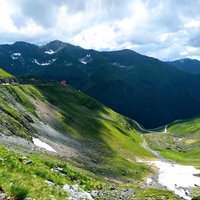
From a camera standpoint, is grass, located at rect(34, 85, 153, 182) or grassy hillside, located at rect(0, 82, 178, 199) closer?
grassy hillside, located at rect(0, 82, 178, 199)

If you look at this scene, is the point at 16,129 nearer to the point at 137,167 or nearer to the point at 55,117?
the point at 137,167

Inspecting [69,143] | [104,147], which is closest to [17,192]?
[69,143]

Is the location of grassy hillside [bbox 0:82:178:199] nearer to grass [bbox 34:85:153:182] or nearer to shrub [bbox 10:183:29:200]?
grass [bbox 34:85:153:182]

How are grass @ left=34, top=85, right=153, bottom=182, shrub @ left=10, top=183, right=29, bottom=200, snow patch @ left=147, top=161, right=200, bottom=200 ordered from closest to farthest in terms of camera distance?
shrub @ left=10, top=183, right=29, bottom=200, snow patch @ left=147, top=161, right=200, bottom=200, grass @ left=34, top=85, right=153, bottom=182

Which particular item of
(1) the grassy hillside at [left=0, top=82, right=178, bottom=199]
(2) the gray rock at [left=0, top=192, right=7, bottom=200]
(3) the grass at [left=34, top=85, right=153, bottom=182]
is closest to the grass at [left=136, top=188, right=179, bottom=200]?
(1) the grassy hillside at [left=0, top=82, right=178, bottom=199]

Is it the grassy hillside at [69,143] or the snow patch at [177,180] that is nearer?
the grassy hillside at [69,143]

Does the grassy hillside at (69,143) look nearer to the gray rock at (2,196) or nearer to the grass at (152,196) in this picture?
the grass at (152,196)

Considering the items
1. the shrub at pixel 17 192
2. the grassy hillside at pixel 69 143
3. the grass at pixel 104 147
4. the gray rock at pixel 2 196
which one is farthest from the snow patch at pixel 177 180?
the gray rock at pixel 2 196

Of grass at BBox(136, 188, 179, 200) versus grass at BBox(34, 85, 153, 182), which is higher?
grass at BBox(34, 85, 153, 182)

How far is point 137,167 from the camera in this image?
133750 millimetres

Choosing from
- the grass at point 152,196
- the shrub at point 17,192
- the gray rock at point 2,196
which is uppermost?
the grass at point 152,196

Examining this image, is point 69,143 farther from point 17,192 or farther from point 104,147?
point 17,192

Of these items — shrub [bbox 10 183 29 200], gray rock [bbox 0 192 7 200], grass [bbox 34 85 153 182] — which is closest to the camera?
gray rock [bbox 0 192 7 200]

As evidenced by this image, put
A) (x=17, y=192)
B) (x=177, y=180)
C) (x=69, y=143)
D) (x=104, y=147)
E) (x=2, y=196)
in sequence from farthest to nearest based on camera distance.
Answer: (x=104, y=147) → (x=177, y=180) → (x=69, y=143) → (x=17, y=192) → (x=2, y=196)
